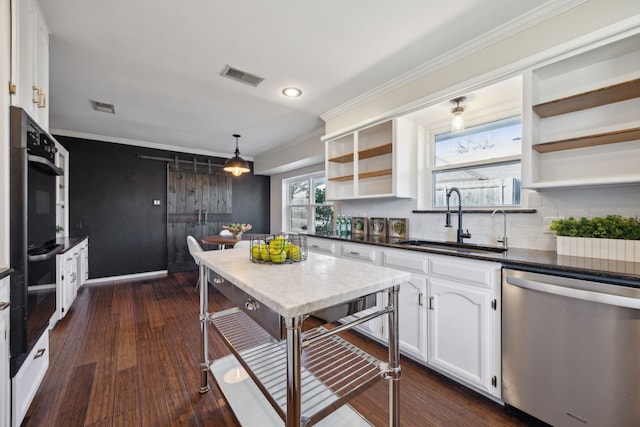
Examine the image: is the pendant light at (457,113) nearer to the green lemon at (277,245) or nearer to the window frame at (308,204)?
the green lemon at (277,245)

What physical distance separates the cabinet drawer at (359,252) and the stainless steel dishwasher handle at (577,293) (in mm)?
1074

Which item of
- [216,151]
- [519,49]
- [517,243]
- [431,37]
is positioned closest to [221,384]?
[517,243]

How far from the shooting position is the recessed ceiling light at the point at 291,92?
111 inches

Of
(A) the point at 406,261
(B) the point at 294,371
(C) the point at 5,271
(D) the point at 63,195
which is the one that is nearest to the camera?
(B) the point at 294,371

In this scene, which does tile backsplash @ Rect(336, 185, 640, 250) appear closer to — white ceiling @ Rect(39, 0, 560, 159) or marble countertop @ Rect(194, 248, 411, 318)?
white ceiling @ Rect(39, 0, 560, 159)

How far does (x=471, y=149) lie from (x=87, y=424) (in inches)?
135

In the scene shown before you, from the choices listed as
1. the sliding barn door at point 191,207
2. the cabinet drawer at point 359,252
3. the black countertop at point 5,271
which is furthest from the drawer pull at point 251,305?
the sliding barn door at point 191,207

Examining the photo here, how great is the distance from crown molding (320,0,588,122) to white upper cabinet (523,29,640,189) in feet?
1.08

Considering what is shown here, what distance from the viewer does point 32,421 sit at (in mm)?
1535

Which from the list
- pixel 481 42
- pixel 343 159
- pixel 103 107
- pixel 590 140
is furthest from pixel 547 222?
pixel 103 107

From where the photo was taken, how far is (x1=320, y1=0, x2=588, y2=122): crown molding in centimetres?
164

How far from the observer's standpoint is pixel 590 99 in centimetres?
162

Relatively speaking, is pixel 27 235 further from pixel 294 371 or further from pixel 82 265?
pixel 82 265

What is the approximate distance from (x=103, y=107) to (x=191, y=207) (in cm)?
241
